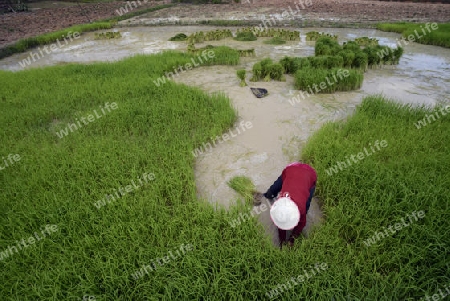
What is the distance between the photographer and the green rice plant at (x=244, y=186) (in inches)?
122

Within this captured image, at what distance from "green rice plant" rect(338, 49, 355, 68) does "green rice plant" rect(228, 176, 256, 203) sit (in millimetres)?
5570

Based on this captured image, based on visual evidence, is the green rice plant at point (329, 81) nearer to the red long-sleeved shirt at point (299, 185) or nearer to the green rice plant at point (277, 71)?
the green rice plant at point (277, 71)

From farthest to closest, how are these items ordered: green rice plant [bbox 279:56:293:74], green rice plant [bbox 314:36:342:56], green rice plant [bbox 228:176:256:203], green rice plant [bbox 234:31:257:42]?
green rice plant [bbox 234:31:257:42] → green rice plant [bbox 314:36:342:56] → green rice plant [bbox 279:56:293:74] → green rice plant [bbox 228:176:256:203]

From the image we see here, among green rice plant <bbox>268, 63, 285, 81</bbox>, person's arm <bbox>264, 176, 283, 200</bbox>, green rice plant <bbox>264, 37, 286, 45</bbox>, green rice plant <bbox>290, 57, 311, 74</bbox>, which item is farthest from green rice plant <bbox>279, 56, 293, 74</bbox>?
person's arm <bbox>264, 176, 283, 200</bbox>

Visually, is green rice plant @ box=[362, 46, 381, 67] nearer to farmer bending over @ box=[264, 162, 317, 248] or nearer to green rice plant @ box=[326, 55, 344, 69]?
green rice plant @ box=[326, 55, 344, 69]

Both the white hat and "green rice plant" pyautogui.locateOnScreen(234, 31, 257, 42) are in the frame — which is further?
"green rice plant" pyautogui.locateOnScreen(234, 31, 257, 42)

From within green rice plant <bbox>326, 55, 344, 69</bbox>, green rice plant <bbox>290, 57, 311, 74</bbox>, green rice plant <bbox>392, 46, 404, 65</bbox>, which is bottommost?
green rice plant <bbox>392, 46, 404, 65</bbox>

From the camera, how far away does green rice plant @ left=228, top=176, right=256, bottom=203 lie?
3090 millimetres

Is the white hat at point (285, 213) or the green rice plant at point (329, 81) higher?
the white hat at point (285, 213)

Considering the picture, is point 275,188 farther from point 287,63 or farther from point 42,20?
point 42,20

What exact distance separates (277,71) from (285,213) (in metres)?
5.50

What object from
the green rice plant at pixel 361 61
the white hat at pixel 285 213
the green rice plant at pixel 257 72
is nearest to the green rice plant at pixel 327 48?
the green rice plant at pixel 361 61

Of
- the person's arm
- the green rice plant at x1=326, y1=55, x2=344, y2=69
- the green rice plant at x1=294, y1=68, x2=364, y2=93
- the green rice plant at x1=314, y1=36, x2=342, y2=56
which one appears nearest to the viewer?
the person's arm

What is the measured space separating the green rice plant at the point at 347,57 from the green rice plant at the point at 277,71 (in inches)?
76.0
